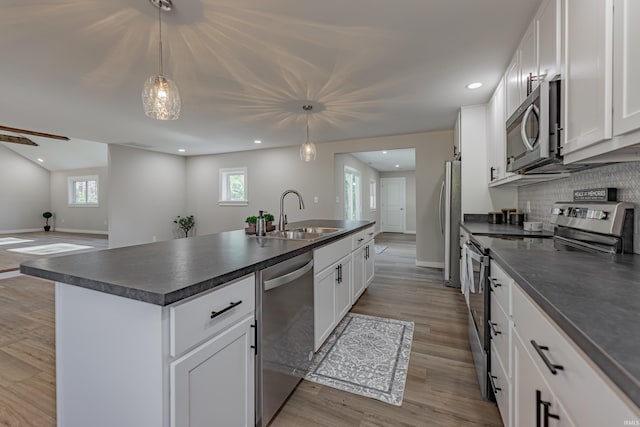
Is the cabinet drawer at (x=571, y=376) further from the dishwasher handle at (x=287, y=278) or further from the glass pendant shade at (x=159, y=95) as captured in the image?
the glass pendant shade at (x=159, y=95)

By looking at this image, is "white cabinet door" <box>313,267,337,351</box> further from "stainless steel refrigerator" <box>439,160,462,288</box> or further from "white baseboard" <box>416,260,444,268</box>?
"white baseboard" <box>416,260,444,268</box>

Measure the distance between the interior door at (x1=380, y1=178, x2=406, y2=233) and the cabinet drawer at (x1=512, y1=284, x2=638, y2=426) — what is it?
925 cm

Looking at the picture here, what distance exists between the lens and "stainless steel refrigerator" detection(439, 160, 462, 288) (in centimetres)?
372

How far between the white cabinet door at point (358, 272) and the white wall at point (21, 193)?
1266cm

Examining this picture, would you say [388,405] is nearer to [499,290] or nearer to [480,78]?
[499,290]

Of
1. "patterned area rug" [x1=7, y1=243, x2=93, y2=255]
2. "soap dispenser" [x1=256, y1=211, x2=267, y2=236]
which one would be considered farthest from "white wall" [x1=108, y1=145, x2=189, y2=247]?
"soap dispenser" [x1=256, y1=211, x2=267, y2=236]

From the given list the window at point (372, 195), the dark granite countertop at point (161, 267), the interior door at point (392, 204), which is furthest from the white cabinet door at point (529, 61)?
the interior door at point (392, 204)

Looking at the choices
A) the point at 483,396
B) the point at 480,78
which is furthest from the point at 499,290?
the point at 480,78

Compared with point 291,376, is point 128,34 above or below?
above

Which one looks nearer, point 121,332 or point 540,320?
point 540,320

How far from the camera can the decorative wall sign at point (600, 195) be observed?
1.51 m

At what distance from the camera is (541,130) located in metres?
1.49

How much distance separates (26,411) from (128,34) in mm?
2468

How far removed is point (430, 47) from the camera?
7.41 feet
